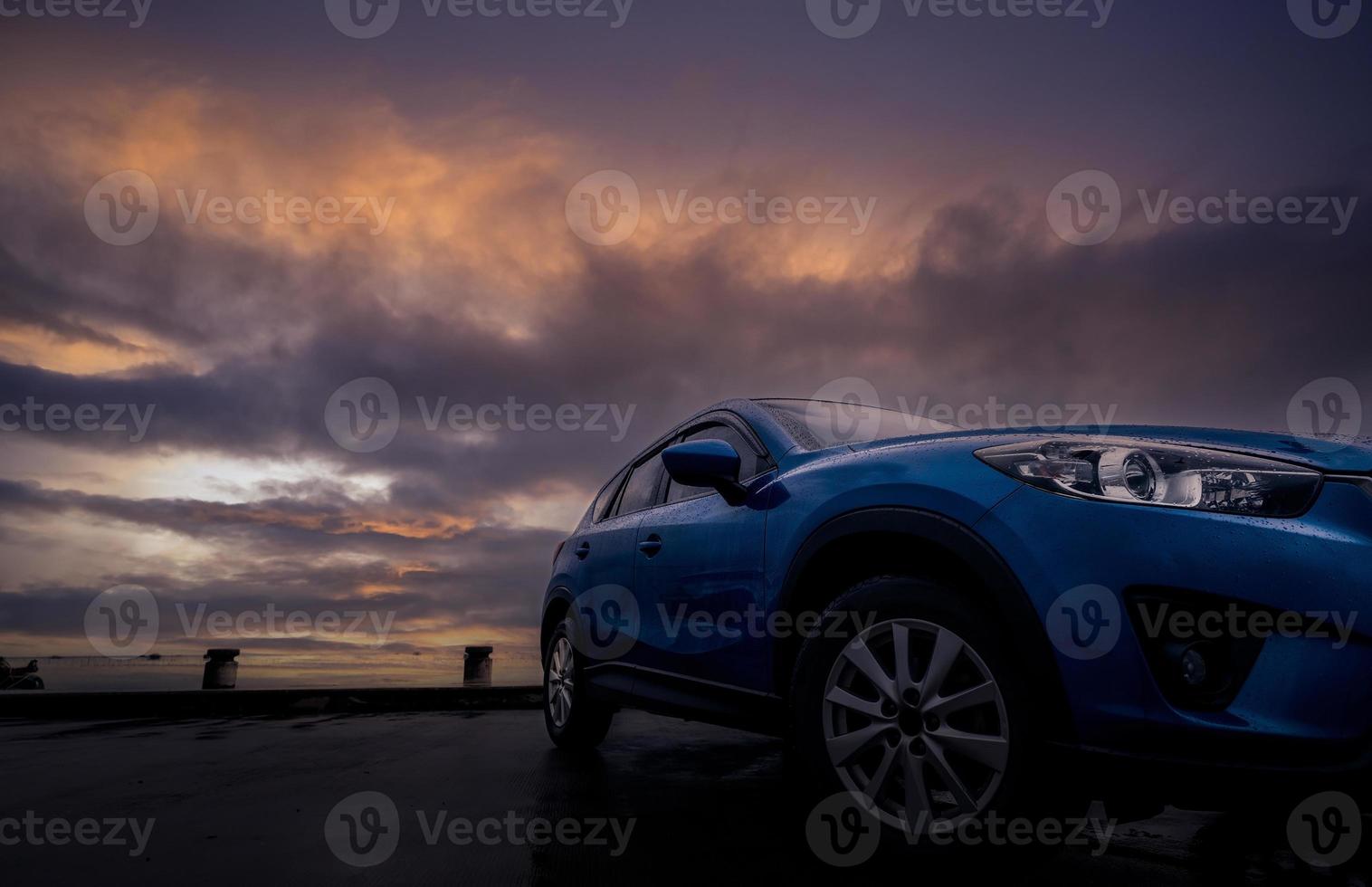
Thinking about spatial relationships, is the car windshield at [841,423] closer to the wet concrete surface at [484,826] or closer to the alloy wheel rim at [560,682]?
the wet concrete surface at [484,826]

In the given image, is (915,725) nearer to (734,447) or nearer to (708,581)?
(708,581)

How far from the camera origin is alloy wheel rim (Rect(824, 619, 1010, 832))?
7.30 ft

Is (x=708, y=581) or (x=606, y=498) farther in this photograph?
(x=606, y=498)

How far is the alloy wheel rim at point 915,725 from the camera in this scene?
7.30 ft

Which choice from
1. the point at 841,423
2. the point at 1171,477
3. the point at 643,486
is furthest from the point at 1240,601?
the point at 643,486

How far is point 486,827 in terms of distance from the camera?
3.06 m

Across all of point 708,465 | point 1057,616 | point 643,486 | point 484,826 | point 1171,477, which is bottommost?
point 484,826

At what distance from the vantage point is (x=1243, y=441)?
2.33 metres

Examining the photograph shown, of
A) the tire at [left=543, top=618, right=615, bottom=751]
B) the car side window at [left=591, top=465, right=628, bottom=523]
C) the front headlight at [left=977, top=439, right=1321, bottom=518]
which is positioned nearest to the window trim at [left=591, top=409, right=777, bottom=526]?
the car side window at [left=591, top=465, right=628, bottom=523]

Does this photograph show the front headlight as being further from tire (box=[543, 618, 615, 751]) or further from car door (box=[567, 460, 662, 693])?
tire (box=[543, 618, 615, 751])

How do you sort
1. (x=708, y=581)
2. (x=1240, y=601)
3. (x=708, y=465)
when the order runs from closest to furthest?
(x=1240, y=601), (x=708, y=465), (x=708, y=581)

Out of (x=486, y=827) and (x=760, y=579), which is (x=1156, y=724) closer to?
(x=760, y=579)

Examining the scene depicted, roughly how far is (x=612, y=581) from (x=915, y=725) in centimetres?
234

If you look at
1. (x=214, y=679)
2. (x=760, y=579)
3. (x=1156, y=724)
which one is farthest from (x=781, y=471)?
(x=214, y=679)
